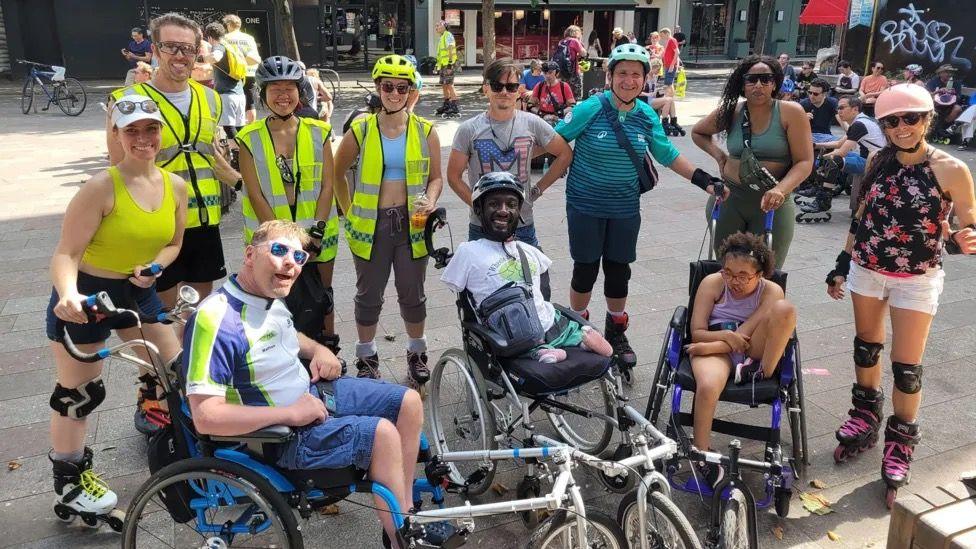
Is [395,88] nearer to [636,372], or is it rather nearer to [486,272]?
[486,272]

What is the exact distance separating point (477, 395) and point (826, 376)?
255cm

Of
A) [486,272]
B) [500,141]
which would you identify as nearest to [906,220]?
[486,272]

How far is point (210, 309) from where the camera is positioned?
248cm

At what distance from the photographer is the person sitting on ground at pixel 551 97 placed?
11219 millimetres

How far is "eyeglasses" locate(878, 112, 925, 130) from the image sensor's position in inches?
125

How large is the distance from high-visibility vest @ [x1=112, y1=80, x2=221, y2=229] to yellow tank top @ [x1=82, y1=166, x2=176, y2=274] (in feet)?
2.13

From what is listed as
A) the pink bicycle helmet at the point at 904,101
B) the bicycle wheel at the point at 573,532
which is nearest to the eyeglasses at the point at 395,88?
the pink bicycle helmet at the point at 904,101

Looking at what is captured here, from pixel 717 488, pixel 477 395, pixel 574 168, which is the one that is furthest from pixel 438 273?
pixel 717 488

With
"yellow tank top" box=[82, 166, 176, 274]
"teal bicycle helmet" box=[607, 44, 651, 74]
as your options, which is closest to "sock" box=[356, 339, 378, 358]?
"yellow tank top" box=[82, 166, 176, 274]

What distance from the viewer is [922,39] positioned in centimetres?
1449

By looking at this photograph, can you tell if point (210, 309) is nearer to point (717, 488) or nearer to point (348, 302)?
point (717, 488)

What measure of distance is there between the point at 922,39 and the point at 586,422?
1445 centimetres

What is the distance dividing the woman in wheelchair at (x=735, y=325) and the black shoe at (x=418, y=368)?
A: 157cm

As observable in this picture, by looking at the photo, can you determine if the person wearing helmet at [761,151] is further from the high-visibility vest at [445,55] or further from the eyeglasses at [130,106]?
the high-visibility vest at [445,55]
